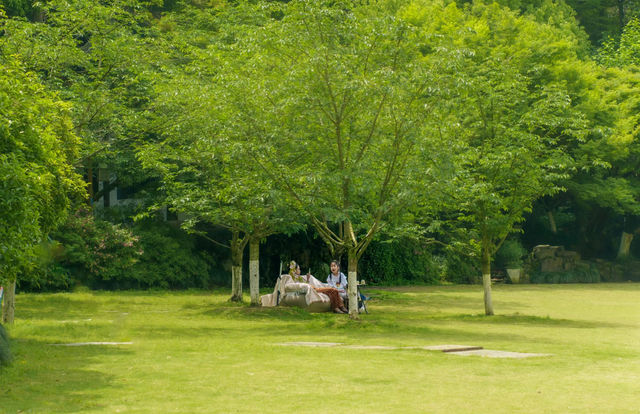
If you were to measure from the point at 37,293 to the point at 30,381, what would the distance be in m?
18.9

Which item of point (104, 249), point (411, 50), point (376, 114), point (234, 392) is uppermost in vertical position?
point (411, 50)

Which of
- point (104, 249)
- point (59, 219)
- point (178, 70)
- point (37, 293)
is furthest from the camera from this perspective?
point (104, 249)

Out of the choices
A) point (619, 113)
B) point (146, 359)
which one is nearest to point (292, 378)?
point (146, 359)

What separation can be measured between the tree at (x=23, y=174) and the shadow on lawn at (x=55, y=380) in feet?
4.30

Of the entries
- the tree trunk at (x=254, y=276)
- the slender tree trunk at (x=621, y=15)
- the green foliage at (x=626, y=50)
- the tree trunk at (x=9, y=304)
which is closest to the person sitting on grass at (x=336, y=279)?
the tree trunk at (x=254, y=276)

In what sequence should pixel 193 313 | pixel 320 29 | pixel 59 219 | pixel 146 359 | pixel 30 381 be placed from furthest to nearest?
1. pixel 193 313
2. pixel 320 29
3. pixel 59 219
4. pixel 146 359
5. pixel 30 381

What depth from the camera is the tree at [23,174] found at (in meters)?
10.9

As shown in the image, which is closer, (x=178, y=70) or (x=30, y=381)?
(x=30, y=381)

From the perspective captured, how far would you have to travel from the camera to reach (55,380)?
1006 cm

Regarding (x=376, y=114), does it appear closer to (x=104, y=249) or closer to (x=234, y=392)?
(x=234, y=392)

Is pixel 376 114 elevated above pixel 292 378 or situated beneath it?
elevated above

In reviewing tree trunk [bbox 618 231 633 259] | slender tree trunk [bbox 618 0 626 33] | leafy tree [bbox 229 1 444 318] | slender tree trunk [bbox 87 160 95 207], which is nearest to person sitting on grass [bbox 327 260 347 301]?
leafy tree [bbox 229 1 444 318]

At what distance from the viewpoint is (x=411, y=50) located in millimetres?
19250

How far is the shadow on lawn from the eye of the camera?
8.50 m
